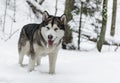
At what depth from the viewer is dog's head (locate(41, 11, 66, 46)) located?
7746mm

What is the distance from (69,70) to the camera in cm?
927

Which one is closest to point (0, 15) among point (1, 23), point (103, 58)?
point (1, 23)

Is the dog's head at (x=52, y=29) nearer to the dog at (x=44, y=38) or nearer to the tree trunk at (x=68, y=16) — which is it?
the dog at (x=44, y=38)

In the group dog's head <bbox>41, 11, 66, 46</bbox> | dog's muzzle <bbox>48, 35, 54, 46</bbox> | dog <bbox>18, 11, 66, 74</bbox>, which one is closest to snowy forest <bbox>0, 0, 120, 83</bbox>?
dog <bbox>18, 11, 66, 74</bbox>

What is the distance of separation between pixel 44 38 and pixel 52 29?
0.46 metres

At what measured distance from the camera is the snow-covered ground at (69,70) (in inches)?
316

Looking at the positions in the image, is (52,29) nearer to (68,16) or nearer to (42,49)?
(42,49)

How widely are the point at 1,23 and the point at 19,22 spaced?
2175 mm

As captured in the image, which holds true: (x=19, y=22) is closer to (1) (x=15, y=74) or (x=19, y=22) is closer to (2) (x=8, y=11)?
(2) (x=8, y=11)

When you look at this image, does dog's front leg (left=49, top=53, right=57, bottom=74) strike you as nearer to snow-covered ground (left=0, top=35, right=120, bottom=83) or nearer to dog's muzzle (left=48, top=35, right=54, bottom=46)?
snow-covered ground (left=0, top=35, right=120, bottom=83)

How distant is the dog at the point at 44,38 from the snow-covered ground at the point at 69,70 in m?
0.39

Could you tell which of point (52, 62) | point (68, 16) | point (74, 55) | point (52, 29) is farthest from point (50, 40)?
point (68, 16)

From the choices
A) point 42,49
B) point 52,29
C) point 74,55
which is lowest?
point 74,55

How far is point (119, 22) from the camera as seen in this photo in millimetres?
27469
